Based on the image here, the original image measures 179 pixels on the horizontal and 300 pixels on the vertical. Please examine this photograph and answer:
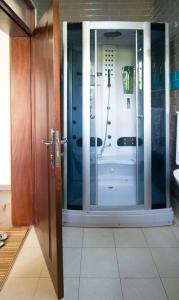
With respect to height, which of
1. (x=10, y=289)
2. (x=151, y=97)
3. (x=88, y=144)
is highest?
(x=151, y=97)

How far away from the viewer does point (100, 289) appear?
1.82 metres

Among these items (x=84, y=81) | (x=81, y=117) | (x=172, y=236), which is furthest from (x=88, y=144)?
(x=172, y=236)

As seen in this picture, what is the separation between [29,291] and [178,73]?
2.30 metres

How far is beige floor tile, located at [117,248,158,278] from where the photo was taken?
1.99 metres

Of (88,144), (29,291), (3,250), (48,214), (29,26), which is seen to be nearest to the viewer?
(29,291)

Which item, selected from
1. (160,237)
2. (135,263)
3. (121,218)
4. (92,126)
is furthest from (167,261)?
(92,126)

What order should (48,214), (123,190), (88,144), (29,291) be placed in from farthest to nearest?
(123,190)
(88,144)
(48,214)
(29,291)

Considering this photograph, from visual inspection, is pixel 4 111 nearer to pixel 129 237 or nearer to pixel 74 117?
pixel 74 117

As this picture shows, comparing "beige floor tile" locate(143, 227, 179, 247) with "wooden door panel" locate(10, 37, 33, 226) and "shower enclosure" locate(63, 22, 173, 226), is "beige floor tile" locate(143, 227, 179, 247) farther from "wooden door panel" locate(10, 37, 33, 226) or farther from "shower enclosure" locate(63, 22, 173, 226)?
"wooden door panel" locate(10, 37, 33, 226)

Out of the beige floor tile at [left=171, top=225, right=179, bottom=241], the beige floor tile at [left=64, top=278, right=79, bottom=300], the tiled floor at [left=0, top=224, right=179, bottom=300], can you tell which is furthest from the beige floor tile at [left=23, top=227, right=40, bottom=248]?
the beige floor tile at [left=171, top=225, right=179, bottom=241]

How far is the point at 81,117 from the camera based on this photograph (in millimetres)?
2773

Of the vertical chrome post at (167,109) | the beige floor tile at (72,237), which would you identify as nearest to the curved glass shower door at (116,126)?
the vertical chrome post at (167,109)

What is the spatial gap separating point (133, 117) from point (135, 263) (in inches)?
59.3

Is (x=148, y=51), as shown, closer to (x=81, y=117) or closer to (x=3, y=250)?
(x=81, y=117)
